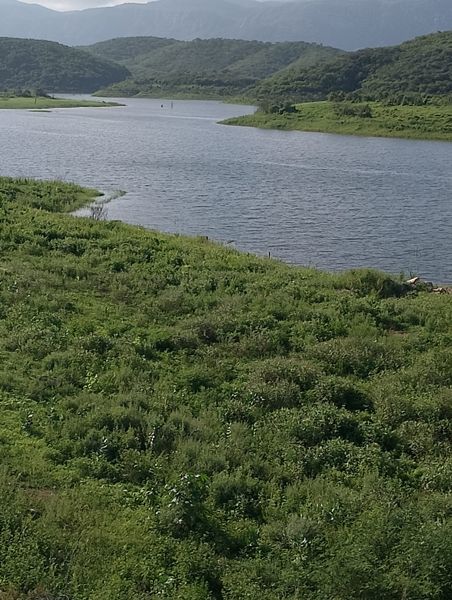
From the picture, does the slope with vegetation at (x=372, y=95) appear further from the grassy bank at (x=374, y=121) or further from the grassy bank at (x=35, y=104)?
the grassy bank at (x=35, y=104)

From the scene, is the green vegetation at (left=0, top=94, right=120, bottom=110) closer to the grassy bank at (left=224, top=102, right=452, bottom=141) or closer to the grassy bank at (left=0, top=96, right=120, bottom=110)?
the grassy bank at (left=0, top=96, right=120, bottom=110)

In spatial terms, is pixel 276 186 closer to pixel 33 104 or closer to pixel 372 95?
pixel 372 95

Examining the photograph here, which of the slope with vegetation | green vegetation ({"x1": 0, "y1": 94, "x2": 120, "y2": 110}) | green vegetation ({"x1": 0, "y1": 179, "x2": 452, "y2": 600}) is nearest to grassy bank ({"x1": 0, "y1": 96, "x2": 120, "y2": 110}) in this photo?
green vegetation ({"x1": 0, "y1": 94, "x2": 120, "y2": 110})

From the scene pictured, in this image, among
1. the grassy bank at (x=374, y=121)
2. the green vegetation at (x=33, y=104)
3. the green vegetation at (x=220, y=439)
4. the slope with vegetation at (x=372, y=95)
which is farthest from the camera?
the green vegetation at (x=33, y=104)

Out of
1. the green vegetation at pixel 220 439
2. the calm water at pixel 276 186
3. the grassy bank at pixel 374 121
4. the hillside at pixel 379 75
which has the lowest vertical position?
the green vegetation at pixel 220 439

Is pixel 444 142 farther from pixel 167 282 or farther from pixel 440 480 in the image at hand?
pixel 440 480

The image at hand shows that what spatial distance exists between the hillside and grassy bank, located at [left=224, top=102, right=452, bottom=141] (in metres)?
21.8

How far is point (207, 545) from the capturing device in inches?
346

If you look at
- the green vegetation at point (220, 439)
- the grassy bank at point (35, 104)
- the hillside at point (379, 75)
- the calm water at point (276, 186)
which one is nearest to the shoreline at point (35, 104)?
the grassy bank at point (35, 104)

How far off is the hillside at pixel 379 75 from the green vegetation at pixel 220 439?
402 ft

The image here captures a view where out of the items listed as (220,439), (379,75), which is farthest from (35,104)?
(220,439)

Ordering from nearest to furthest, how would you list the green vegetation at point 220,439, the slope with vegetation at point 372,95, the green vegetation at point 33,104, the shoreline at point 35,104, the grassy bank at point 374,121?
the green vegetation at point 220,439 → the grassy bank at point 374,121 → the slope with vegetation at point 372,95 → the shoreline at point 35,104 → the green vegetation at point 33,104

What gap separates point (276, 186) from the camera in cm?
5162

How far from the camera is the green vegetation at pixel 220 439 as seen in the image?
830 centimetres
